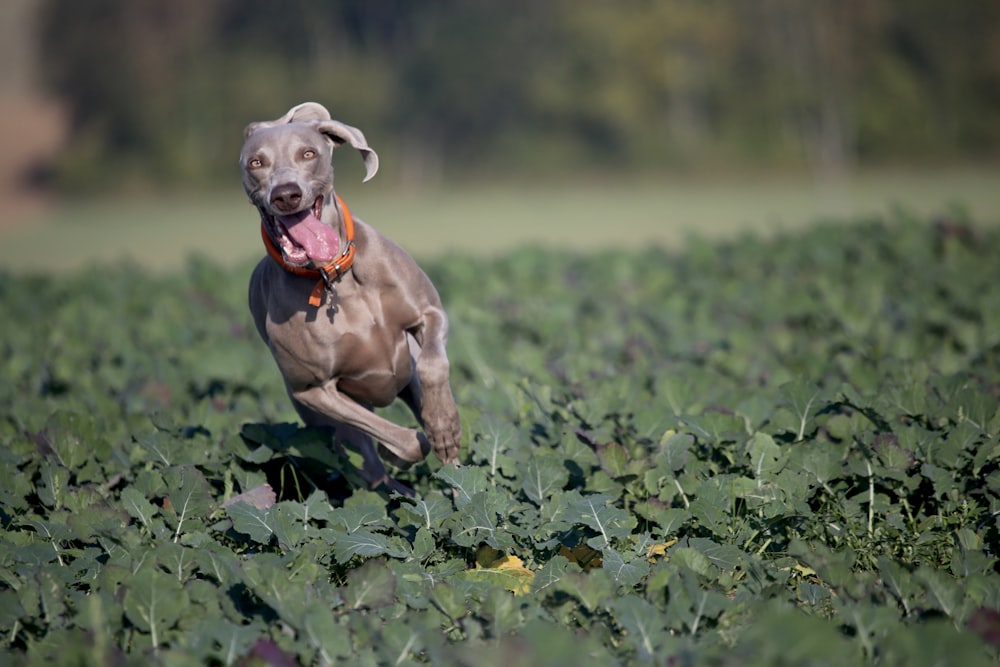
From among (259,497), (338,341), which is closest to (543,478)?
(338,341)

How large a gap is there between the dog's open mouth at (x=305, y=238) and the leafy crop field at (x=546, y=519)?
89 centimetres

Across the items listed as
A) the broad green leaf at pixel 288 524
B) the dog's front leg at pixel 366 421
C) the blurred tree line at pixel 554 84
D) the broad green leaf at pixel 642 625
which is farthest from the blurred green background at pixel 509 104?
the broad green leaf at pixel 642 625

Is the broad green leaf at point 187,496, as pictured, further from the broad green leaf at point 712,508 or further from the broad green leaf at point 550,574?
the broad green leaf at point 712,508

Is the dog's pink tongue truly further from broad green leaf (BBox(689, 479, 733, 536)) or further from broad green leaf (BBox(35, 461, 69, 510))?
broad green leaf (BBox(689, 479, 733, 536))

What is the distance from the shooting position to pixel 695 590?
12.0 ft

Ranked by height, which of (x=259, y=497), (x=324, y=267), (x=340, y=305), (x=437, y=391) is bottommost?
(x=259, y=497)

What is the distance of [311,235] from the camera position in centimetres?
462

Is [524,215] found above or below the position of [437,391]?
below

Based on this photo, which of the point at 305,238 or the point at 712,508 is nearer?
the point at 712,508

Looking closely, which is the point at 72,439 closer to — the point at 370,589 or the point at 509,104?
the point at 370,589

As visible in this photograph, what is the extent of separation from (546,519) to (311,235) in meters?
1.36

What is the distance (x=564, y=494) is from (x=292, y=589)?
1.23 metres

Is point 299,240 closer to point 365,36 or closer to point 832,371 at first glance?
point 832,371

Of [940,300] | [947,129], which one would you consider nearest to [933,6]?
[947,129]
